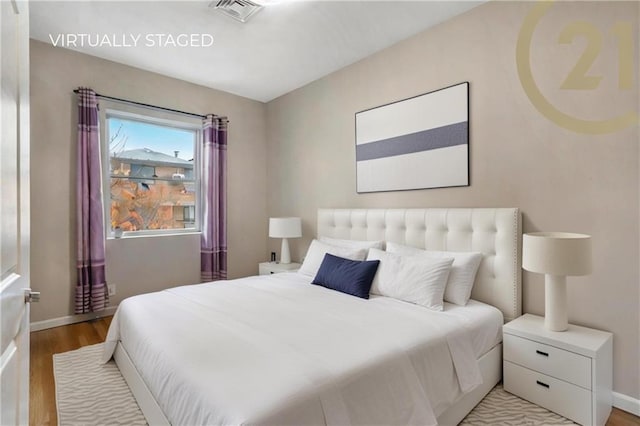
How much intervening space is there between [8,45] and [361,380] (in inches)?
61.2

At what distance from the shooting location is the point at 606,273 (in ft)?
6.59

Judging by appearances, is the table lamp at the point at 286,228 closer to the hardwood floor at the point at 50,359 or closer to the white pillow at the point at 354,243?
the white pillow at the point at 354,243

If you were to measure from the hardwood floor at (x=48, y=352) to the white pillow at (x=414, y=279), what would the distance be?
218cm

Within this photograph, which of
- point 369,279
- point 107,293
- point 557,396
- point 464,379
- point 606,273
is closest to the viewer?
point 464,379

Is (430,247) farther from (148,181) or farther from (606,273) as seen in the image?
(148,181)

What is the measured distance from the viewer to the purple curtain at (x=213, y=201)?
409 centimetres

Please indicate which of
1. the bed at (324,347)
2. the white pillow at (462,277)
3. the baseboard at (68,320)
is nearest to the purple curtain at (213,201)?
the baseboard at (68,320)

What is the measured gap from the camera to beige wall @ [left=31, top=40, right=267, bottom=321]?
3.09m

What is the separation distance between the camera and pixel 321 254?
3158 mm

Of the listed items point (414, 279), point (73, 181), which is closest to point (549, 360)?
point (414, 279)

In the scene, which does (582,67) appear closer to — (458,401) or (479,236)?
(479,236)

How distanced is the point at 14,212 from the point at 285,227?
304 centimetres

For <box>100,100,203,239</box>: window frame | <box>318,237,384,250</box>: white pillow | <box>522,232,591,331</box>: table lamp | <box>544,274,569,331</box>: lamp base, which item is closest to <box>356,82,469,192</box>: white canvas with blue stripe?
<box>318,237,384,250</box>: white pillow

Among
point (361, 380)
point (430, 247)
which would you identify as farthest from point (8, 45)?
point (430, 247)
